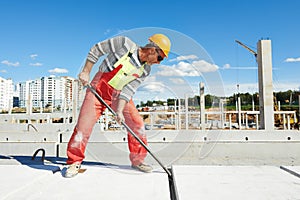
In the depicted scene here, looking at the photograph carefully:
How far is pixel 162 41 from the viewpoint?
2.66 metres

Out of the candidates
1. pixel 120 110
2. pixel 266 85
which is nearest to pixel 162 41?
pixel 120 110

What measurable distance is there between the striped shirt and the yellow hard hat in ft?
0.66

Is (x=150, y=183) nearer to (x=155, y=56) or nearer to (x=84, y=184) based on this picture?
(x=84, y=184)

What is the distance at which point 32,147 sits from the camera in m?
4.16

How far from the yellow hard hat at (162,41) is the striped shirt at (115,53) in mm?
200

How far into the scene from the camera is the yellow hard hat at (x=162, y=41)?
266 cm

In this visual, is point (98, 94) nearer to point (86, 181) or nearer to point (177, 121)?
point (86, 181)

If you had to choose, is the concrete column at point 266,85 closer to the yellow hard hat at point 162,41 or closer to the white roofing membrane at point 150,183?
the white roofing membrane at point 150,183

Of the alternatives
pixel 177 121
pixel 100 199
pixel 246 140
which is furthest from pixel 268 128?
pixel 100 199

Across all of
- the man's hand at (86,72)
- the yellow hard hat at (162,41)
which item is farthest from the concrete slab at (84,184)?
the yellow hard hat at (162,41)

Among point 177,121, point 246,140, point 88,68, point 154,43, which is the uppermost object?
point 154,43

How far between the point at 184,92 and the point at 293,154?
6.79 feet

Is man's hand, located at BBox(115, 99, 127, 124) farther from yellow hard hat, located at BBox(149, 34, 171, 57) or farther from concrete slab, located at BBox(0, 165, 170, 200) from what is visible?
yellow hard hat, located at BBox(149, 34, 171, 57)

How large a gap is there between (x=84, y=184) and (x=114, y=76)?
1.06 metres
